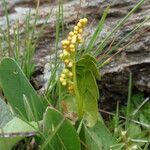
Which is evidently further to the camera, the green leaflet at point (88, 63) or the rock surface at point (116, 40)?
the rock surface at point (116, 40)

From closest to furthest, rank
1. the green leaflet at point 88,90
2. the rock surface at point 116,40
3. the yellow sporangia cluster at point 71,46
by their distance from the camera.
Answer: the yellow sporangia cluster at point 71,46 → the green leaflet at point 88,90 → the rock surface at point 116,40

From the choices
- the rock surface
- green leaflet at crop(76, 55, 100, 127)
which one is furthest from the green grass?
the rock surface

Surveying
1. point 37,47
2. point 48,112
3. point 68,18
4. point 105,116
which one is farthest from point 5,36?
point 48,112

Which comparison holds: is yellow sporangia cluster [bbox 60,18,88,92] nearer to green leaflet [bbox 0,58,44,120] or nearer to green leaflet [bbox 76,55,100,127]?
green leaflet [bbox 76,55,100,127]

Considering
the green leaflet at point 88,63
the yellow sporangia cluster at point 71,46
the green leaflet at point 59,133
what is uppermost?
the yellow sporangia cluster at point 71,46

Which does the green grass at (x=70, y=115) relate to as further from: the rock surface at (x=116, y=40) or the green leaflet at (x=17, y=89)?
the rock surface at (x=116, y=40)

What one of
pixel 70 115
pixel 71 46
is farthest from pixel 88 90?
pixel 71 46

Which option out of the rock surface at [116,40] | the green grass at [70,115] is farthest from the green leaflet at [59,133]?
the rock surface at [116,40]

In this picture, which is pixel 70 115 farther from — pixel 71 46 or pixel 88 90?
pixel 71 46
